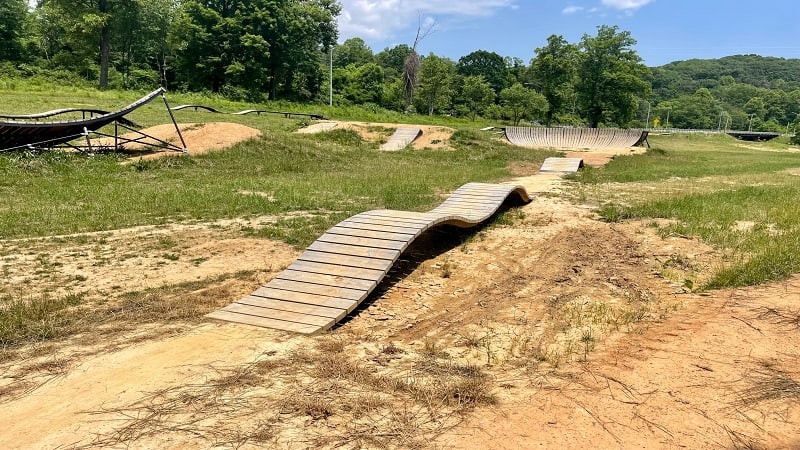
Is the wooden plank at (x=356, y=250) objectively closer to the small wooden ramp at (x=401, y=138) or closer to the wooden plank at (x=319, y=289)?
the wooden plank at (x=319, y=289)

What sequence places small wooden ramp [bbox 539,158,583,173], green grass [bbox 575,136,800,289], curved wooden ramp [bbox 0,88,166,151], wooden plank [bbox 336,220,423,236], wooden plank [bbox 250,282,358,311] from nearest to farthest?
wooden plank [bbox 250,282,358,311] → green grass [bbox 575,136,800,289] → wooden plank [bbox 336,220,423,236] → curved wooden ramp [bbox 0,88,166,151] → small wooden ramp [bbox 539,158,583,173]

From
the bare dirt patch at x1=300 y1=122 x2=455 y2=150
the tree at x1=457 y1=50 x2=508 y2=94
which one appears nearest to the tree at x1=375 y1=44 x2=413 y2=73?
the tree at x1=457 y1=50 x2=508 y2=94

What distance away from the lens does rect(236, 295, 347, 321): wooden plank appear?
16.3 ft

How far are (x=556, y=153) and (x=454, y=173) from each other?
9.71 metres

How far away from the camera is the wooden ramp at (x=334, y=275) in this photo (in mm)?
4922

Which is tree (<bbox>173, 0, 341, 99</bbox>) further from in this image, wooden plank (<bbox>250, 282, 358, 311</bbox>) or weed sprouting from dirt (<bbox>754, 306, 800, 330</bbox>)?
weed sprouting from dirt (<bbox>754, 306, 800, 330</bbox>)

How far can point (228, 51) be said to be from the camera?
43.6 metres

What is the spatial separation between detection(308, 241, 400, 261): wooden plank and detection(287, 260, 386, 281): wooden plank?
30cm

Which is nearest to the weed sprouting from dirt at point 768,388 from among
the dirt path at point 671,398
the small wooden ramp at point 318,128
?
the dirt path at point 671,398

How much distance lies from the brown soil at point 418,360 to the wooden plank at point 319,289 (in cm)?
22

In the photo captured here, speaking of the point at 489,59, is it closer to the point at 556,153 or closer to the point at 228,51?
the point at 228,51

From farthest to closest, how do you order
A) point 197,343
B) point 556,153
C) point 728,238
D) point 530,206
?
point 556,153
point 530,206
point 728,238
point 197,343

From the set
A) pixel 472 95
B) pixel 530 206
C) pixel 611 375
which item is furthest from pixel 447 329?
pixel 472 95

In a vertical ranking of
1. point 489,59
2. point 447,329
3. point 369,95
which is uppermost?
point 489,59
